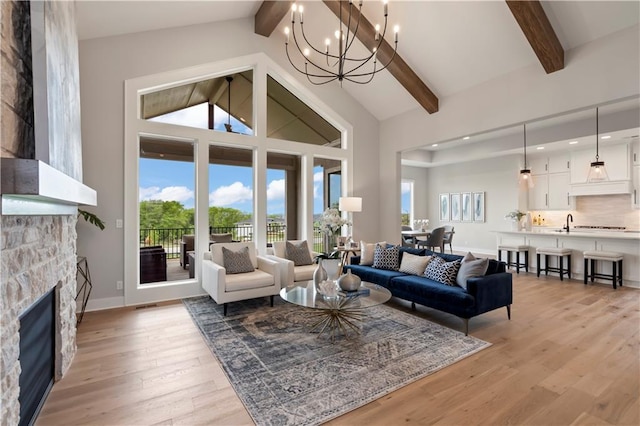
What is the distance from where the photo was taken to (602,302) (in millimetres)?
4566

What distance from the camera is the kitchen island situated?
17.8 feet

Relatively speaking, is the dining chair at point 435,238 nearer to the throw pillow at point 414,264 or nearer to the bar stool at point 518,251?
the bar stool at point 518,251

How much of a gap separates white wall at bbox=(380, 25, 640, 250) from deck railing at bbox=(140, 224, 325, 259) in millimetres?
2609

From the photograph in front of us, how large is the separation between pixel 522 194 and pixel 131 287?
9.74m

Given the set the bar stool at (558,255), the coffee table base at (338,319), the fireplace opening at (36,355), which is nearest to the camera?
the fireplace opening at (36,355)

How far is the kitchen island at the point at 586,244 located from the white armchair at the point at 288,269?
490 centimetres

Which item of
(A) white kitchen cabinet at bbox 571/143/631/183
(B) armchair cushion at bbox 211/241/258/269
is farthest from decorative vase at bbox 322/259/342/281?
(A) white kitchen cabinet at bbox 571/143/631/183

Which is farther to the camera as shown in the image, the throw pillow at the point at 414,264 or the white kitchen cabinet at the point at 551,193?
the white kitchen cabinet at the point at 551,193

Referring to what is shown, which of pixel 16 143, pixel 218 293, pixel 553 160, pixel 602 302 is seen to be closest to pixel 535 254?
pixel 602 302

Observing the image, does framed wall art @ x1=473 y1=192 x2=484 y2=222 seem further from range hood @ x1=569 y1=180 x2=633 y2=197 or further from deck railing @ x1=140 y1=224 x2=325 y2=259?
deck railing @ x1=140 y1=224 x2=325 y2=259

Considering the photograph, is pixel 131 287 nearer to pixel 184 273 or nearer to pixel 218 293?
pixel 184 273

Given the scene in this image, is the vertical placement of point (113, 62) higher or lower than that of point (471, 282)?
higher

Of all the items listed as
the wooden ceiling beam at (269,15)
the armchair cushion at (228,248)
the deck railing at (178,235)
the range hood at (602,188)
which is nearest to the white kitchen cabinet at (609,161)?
the range hood at (602,188)

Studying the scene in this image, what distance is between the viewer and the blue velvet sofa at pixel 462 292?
3.38 metres
